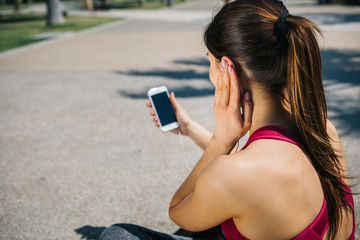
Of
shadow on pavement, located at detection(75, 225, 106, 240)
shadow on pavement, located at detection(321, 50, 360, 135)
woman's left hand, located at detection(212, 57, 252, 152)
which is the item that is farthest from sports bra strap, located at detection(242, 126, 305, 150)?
shadow on pavement, located at detection(321, 50, 360, 135)

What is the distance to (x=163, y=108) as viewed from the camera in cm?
230

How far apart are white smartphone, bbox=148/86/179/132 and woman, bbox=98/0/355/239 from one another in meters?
0.85

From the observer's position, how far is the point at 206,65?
24.5 ft

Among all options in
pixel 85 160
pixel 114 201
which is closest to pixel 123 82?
pixel 85 160

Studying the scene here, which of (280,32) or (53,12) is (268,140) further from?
(53,12)

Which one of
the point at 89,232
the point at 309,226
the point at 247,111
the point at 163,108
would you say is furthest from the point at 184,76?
the point at 309,226

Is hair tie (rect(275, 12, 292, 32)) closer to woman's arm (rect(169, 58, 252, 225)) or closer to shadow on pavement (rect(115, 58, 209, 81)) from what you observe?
woman's arm (rect(169, 58, 252, 225))

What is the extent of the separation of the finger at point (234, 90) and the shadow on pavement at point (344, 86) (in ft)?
10.1

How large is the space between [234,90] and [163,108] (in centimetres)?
101

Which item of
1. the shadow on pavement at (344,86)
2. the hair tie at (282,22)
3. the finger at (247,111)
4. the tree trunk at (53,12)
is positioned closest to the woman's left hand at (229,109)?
the finger at (247,111)

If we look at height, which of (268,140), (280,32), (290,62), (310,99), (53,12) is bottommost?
(53,12)

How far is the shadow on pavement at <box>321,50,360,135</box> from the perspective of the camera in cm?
426

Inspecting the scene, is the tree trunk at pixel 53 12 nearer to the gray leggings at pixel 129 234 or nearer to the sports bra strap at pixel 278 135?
the gray leggings at pixel 129 234

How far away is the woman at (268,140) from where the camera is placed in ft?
3.73
